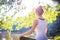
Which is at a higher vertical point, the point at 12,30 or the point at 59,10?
the point at 59,10

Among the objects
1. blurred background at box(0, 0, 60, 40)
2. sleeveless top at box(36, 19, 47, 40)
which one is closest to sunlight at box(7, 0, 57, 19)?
blurred background at box(0, 0, 60, 40)

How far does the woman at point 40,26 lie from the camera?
53.2 inches

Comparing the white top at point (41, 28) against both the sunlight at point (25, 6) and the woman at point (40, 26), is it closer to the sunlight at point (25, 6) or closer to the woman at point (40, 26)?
the woman at point (40, 26)

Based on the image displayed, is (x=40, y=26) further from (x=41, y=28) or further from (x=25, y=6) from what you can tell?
(x=25, y=6)

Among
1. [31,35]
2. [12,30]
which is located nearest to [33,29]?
[31,35]

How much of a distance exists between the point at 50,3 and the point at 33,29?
0.26 meters

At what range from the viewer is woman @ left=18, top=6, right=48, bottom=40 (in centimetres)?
135

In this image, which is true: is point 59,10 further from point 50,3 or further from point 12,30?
point 12,30

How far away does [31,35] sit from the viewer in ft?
4.46

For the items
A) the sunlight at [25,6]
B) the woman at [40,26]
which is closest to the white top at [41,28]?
the woman at [40,26]

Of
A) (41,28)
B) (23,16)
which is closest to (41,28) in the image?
(41,28)

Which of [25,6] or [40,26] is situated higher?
[25,6]

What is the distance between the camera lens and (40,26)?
1.36 meters

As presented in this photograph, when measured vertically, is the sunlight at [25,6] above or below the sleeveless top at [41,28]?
above
